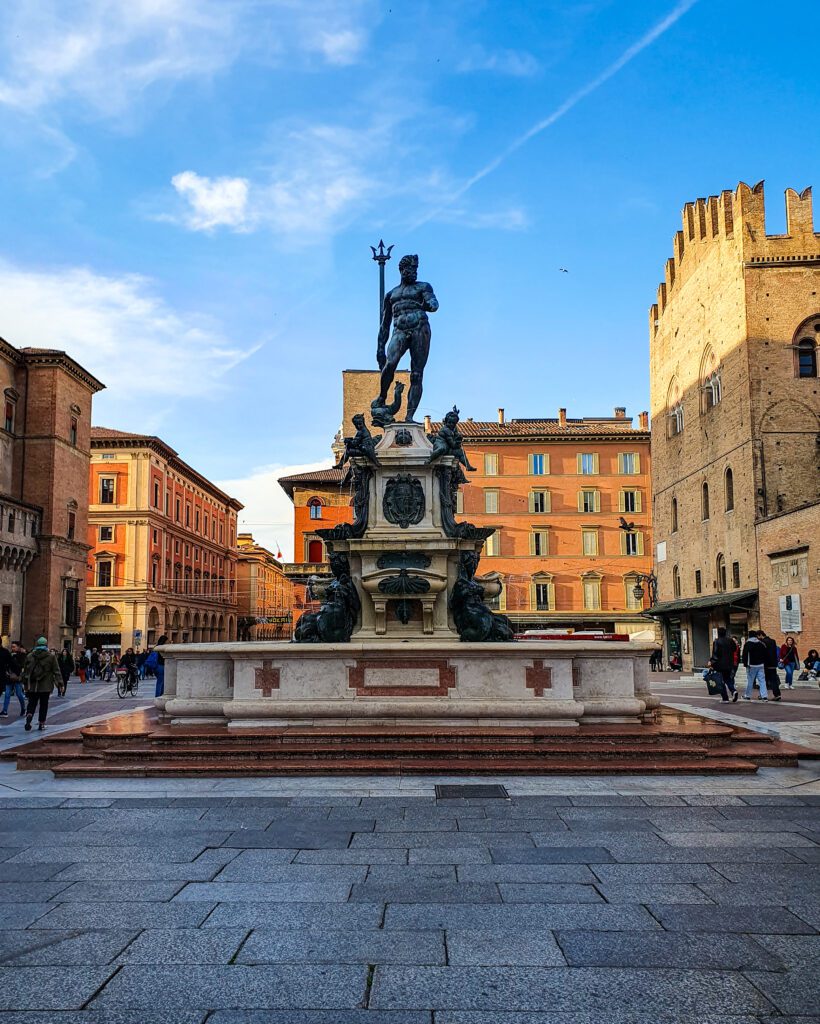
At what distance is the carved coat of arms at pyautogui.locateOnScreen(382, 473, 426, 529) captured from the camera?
13938 millimetres

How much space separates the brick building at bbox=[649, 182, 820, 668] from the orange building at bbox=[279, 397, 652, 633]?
45.2ft

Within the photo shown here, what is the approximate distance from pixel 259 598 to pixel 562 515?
48.5 metres

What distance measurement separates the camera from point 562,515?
60969 millimetres

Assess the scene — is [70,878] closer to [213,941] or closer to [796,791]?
[213,941]

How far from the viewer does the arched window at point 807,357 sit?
38.2 metres

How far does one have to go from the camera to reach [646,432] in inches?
2389

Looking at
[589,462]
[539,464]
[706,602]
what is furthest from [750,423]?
[539,464]

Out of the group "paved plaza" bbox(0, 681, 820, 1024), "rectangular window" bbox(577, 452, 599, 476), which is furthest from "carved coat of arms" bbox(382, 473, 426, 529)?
"rectangular window" bbox(577, 452, 599, 476)

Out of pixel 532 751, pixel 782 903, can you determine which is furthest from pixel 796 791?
pixel 782 903

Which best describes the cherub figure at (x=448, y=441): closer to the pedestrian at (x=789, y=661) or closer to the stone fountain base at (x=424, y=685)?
the stone fountain base at (x=424, y=685)

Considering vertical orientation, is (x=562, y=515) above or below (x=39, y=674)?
above

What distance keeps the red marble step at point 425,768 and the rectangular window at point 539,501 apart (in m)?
51.6

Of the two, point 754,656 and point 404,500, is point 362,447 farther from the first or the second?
point 754,656

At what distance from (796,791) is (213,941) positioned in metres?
6.51
